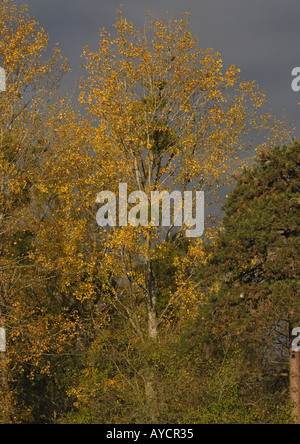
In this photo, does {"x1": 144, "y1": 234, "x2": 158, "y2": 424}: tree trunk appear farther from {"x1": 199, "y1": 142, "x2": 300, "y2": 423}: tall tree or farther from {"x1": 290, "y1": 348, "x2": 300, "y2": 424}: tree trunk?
{"x1": 290, "y1": 348, "x2": 300, "y2": 424}: tree trunk

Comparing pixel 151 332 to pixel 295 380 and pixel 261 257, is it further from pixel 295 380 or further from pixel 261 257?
pixel 261 257

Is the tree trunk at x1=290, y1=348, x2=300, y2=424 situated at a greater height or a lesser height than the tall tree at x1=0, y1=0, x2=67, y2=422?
lesser

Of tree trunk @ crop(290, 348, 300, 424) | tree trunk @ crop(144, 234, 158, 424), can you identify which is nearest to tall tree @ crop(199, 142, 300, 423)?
tree trunk @ crop(290, 348, 300, 424)

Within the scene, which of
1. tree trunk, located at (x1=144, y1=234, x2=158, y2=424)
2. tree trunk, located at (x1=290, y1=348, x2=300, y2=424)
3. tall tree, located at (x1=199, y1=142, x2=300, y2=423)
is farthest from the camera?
tree trunk, located at (x1=144, y1=234, x2=158, y2=424)

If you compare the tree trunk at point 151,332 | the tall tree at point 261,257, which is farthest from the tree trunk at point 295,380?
the tree trunk at point 151,332

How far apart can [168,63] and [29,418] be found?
21913 millimetres

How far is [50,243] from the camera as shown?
123ft

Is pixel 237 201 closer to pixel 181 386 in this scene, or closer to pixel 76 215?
pixel 181 386

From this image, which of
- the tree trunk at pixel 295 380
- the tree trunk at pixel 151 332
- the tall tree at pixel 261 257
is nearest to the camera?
the tall tree at pixel 261 257

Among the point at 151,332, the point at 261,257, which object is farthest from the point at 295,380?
the point at 151,332

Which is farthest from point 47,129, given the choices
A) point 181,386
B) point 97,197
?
point 181,386

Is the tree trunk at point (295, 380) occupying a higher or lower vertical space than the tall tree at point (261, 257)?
lower

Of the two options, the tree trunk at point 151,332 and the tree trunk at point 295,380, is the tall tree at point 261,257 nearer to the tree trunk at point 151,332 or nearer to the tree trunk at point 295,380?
the tree trunk at point 295,380
